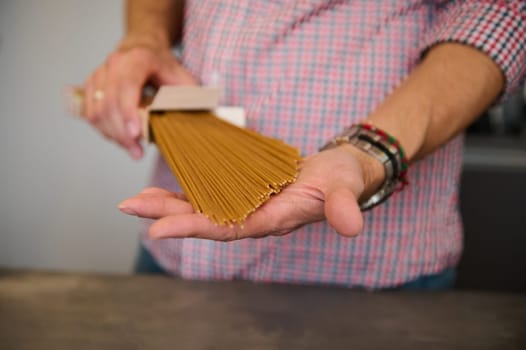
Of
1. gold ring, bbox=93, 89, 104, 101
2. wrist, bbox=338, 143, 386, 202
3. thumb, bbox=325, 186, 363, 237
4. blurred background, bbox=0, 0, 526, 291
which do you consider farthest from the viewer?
blurred background, bbox=0, 0, 526, 291

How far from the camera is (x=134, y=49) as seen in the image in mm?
804

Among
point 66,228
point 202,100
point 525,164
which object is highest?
point 202,100

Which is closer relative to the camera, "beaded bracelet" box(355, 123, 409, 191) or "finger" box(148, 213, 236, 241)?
"finger" box(148, 213, 236, 241)

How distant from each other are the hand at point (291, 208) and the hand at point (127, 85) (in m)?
0.28

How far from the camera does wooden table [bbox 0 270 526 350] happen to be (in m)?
0.58

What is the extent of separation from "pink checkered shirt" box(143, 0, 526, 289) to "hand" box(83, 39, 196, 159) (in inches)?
3.1

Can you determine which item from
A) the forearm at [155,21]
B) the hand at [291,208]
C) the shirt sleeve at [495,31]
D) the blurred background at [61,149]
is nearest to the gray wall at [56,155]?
the blurred background at [61,149]

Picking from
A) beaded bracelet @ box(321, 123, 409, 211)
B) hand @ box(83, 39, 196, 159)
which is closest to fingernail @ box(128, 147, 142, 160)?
hand @ box(83, 39, 196, 159)

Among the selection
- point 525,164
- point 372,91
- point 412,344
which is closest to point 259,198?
point 412,344

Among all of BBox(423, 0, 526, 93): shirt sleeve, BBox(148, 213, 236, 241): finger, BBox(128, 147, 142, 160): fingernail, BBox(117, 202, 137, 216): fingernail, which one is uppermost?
BBox(423, 0, 526, 93): shirt sleeve

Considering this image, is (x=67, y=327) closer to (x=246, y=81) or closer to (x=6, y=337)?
(x=6, y=337)

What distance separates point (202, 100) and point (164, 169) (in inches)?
6.0

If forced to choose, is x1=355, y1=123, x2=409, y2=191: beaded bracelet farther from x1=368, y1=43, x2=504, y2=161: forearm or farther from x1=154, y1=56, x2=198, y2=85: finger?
x1=154, y1=56, x2=198, y2=85: finger

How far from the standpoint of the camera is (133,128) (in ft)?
2.47
